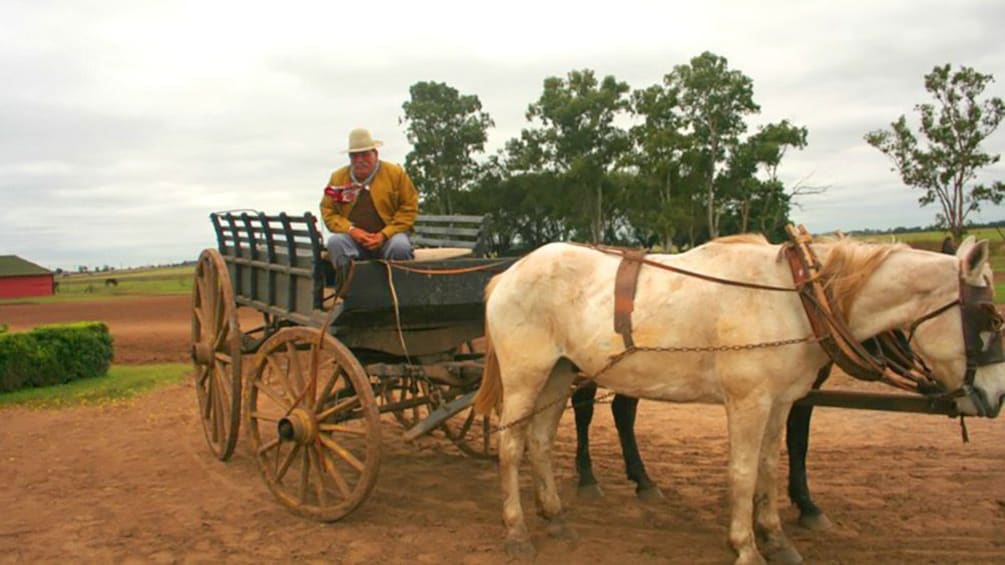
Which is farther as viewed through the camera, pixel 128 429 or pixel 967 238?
pixel 128 429

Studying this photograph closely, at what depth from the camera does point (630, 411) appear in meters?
6.04

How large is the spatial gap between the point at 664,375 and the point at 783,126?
33.2 meters

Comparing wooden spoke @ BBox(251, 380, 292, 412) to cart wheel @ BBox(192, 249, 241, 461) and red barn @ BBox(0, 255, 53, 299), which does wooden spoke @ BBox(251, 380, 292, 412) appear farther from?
red barn @ BBox(0, 255, 53, 299)

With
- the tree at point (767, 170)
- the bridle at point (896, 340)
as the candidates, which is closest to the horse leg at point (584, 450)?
the bridle at point (896, 340)

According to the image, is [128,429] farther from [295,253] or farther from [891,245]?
[891,245]

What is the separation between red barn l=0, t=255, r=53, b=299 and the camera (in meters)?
51.9

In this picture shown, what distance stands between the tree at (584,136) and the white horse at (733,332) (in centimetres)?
3211

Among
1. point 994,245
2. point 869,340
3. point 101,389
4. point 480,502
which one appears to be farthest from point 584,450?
point 994,245

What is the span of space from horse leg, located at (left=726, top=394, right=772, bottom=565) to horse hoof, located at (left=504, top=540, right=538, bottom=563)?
1241 millimetres

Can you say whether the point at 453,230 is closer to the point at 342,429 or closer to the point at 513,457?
the point at 342,429

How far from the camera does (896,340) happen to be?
4344mm

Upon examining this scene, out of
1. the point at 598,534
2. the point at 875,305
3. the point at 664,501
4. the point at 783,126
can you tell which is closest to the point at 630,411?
the point at 664,501

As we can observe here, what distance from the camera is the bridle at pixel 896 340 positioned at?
372 centimetres

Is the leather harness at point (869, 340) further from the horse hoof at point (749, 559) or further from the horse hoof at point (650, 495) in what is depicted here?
the horse hoof at point (650, 495)
